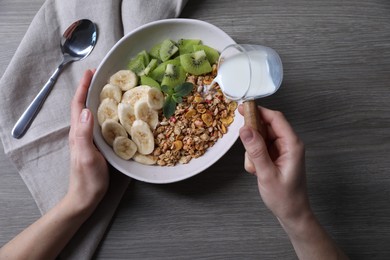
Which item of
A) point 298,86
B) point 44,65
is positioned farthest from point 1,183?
point 298,86

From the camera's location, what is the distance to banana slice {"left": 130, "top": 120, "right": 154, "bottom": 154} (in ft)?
2.62

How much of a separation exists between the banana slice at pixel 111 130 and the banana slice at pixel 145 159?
0.18 ft

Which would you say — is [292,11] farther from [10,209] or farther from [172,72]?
[10,209]

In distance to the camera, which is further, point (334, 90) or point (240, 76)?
point (334, 90)

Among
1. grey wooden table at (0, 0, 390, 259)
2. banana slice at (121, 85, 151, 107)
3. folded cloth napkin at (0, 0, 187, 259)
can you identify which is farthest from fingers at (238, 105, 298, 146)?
folded cloth napkin at (0, 0, 187, 259)

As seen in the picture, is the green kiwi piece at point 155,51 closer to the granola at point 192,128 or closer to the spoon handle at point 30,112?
the granola at point 192,128

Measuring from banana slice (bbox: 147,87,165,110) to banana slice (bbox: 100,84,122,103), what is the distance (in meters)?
0.08

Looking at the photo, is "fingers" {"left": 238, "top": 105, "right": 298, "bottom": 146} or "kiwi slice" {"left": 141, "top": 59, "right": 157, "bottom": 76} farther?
"kiwi slice" {"left": 141, "top": 59, "right": 157, "bottom": 76}

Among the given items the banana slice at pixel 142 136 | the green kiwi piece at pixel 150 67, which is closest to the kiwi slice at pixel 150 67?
the green kiwi piece at pixel 150 67

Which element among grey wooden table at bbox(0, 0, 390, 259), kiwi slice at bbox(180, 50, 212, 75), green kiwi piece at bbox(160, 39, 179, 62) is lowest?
grey wooden table at bbox(0, 0, 390, 259)

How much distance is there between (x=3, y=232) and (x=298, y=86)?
0.71 meters

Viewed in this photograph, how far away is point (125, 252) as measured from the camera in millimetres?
838

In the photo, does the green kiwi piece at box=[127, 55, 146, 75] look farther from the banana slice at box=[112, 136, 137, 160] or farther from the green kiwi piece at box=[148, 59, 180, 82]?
the banana slice at box=[112, 136, 137, 160]

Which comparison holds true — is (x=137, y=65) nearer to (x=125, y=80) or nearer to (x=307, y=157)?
(x=125, y=80)
